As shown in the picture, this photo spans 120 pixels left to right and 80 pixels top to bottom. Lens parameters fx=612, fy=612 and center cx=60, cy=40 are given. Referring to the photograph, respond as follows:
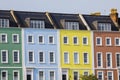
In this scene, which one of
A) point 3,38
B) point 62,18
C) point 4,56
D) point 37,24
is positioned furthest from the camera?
point 62,18

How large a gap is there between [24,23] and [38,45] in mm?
4436

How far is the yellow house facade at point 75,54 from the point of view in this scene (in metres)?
106

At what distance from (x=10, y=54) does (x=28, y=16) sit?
334 inches

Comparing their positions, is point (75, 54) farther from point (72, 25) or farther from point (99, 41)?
point (99, 41)

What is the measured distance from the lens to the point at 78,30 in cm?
10706

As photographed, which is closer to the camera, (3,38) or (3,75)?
(3,75)

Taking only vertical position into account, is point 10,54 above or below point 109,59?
above

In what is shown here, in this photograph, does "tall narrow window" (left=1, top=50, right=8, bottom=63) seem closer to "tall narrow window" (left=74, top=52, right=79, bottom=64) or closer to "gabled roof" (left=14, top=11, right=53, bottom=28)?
"gabled roof" (left=14, top=11, right=53, bottom=28)

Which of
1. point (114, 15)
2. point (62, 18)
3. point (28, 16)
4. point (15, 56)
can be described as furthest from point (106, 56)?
point (15, 56)

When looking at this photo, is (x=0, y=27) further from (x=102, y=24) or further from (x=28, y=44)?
(x=102, y=24)

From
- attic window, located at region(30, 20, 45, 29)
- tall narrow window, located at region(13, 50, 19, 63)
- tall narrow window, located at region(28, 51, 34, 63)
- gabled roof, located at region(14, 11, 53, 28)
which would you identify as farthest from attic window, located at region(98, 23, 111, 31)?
tall narrow window, located at region(13, 50, 19, 63)

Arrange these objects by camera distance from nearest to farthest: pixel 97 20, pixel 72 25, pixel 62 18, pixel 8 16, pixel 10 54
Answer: pixel 10 54 → pixel 8 16 → pixel 72 25 → pixel 62 18 → pixel 97 20

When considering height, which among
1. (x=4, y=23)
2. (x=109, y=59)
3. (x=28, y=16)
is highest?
(x=28, y=16)

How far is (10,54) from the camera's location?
100750 mm
